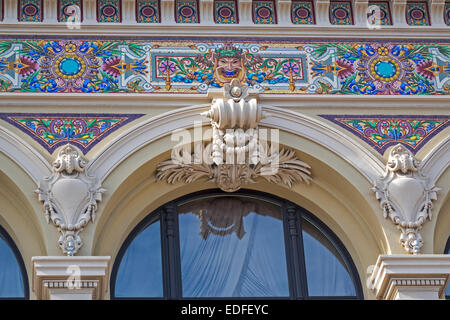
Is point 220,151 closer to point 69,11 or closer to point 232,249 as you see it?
point 232,249

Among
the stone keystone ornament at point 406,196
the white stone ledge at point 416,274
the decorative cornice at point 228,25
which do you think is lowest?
the white stone ledge at point 416,274

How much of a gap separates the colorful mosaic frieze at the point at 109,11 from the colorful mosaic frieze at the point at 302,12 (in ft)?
7.49

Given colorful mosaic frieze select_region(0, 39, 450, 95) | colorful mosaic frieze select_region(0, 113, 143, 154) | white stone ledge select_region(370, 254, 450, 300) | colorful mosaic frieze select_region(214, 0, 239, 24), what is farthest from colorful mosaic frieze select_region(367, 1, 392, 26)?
white stone ledge select_region(370, 254, 450, 300)

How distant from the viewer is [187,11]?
16.3 m

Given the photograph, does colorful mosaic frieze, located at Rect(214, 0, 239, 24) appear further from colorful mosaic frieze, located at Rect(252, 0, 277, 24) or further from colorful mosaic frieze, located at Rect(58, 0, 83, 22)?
colorful mosaic frieze, located at Rect(58, 0, 83, 22)

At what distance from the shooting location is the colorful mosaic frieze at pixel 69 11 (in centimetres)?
1608

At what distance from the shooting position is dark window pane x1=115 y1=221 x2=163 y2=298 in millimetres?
14783

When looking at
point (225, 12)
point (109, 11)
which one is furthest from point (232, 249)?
point (109, 11)

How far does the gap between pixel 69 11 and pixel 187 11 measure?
5.02 feet

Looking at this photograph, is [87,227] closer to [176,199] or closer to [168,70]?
[176,199]

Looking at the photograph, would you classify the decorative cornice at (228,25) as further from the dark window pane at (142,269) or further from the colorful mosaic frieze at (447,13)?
the dark window pane at (142,269)

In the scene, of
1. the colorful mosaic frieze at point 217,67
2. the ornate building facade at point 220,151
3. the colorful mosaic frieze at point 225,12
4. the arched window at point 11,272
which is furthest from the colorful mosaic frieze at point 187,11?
the arched window at point 11,272

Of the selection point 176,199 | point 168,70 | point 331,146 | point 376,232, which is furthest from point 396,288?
point 168,70

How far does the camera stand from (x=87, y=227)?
1445cm
